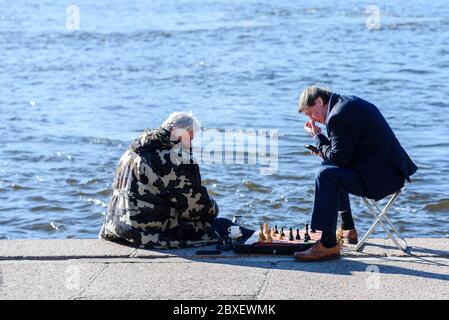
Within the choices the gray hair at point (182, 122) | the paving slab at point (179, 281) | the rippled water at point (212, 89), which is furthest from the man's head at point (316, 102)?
the rippled water at point (212, 89)

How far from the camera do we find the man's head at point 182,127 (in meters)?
7.47

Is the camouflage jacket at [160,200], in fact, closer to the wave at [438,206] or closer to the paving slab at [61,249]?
the paving slab at [61,249]

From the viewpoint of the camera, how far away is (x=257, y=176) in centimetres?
1281

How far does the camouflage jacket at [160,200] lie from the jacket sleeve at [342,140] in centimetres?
106

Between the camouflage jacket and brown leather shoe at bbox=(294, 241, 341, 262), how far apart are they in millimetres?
820

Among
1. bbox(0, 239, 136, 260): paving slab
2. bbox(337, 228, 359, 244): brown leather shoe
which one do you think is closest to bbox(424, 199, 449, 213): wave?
bbox(337, 228, 359, 244): brown leather shoe

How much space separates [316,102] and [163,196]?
1.37 m

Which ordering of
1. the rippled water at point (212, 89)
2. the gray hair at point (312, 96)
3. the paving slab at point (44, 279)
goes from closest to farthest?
the paving slab at point (44, 279)
the gray hair at point (312, 96)
the rippled water at point (212, 89)

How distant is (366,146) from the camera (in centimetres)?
723

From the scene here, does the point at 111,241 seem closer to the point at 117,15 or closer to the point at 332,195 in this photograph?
the point at 332,195

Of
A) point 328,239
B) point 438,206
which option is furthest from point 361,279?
point 438,206

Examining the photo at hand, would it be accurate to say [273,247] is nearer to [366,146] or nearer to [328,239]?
[328,239]

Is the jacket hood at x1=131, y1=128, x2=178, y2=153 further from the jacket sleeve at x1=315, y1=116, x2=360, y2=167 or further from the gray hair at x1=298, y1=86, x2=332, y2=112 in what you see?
the jacket sleeve at x1=315, y1=116, x2=360, y2=167
